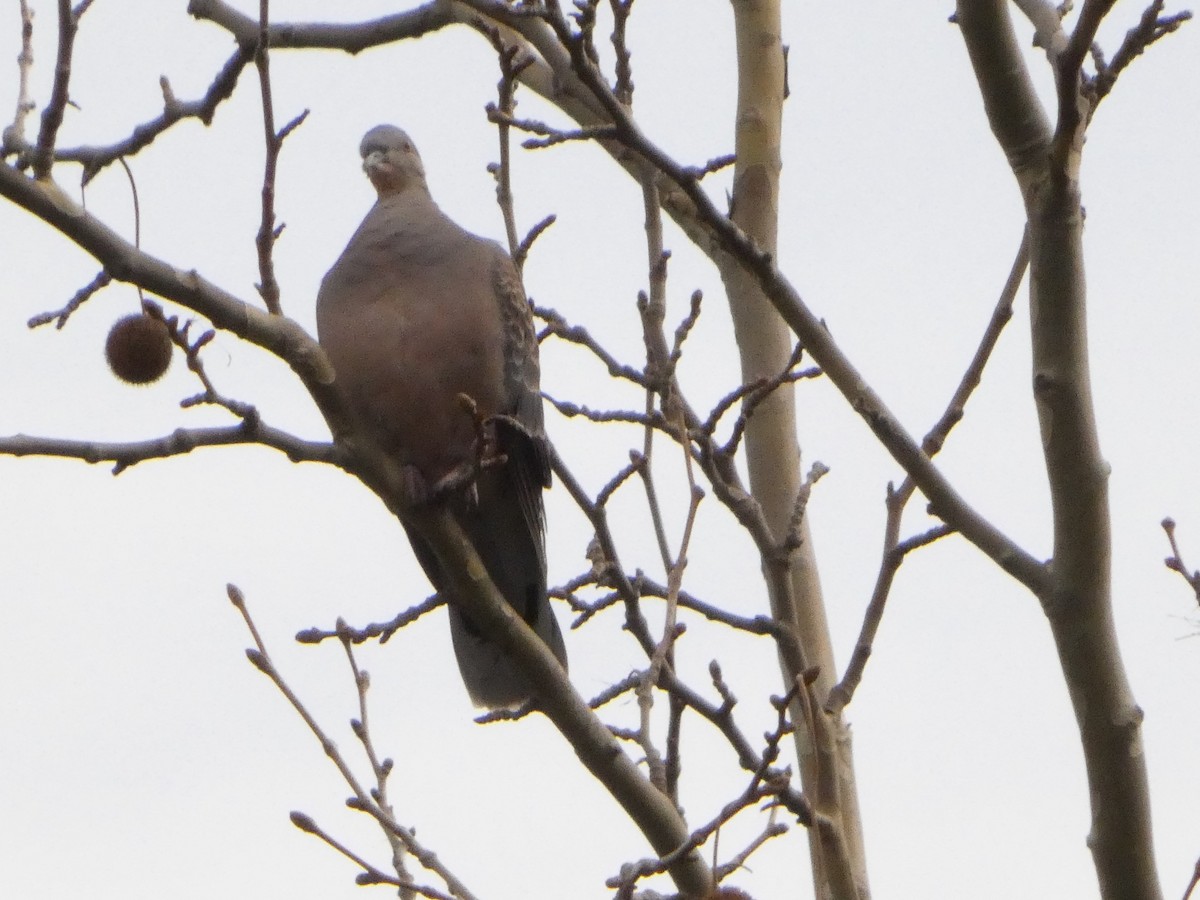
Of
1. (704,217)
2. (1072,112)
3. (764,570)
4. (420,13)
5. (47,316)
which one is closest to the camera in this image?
(1072,112)

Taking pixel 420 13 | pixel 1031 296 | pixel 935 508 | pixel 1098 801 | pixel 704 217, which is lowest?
pixel 1098 801

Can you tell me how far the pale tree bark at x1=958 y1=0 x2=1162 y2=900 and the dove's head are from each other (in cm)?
303

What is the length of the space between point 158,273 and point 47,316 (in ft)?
1.94

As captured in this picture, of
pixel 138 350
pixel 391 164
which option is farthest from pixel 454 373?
pixel 138 350

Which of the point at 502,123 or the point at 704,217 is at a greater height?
the point at 502,123

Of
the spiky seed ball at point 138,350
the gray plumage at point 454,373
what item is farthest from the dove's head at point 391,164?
the spiky seed ball at point 138,350

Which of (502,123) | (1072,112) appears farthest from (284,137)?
(1072,112)

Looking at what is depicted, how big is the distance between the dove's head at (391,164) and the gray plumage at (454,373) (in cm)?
30

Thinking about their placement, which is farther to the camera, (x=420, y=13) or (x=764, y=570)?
(x=420, y=13)

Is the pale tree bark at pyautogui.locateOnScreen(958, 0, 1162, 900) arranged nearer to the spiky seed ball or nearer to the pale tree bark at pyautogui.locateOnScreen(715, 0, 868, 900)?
the pale tree bark at pyautogui.locateOnScreen(715, 0, 868, 900)

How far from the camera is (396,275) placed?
4.77 meters

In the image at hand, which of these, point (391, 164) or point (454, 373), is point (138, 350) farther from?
point (391, 164)

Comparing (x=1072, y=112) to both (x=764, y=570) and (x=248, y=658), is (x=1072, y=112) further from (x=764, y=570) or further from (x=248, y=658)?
(x=248, y=658)

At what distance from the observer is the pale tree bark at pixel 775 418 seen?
3441 mm
